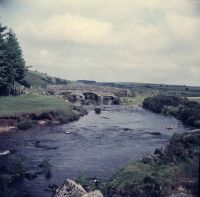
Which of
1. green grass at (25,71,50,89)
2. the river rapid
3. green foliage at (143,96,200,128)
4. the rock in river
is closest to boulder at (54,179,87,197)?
the rock in river

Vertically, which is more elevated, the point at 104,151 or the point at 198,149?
the point at 198,149

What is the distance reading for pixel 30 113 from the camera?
69.9 m

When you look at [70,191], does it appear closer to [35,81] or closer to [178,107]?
[178,107]

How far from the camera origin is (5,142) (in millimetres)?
52812

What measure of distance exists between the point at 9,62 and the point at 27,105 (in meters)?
10.0

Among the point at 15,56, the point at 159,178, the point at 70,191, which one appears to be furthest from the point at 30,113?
the point at 70,191

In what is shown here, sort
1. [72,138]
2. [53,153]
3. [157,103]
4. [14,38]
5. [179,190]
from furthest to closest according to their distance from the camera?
[157,103] → [14,38] → [72,138] → [53,153] → [179,190]

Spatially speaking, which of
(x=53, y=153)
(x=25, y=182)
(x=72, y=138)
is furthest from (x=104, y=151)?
(x=25, y=182)

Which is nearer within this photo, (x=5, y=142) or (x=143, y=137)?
(x=5, y=142)

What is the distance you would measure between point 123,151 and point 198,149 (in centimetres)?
1387

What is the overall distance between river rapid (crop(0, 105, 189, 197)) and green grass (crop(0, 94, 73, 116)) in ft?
19.0

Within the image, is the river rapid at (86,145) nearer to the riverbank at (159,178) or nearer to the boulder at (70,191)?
the boulder at (70,191)

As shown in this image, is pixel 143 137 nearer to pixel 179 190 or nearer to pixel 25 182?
pixel 25 182

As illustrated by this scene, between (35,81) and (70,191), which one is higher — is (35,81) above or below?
above
